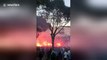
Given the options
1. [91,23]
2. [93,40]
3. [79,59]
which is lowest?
[79,59]

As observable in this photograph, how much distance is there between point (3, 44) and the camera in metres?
2.37

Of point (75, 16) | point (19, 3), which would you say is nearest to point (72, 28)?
point (75, 16)

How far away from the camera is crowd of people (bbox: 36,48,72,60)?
2227 mm

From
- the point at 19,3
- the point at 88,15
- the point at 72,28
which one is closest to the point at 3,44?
the point at 19,3

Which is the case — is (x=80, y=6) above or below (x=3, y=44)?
above

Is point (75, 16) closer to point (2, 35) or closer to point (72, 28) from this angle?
point (72, 28)

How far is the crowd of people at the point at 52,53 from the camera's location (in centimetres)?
223

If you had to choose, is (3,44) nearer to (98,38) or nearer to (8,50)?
(8,50)

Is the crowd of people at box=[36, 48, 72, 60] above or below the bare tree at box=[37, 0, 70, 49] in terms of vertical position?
below

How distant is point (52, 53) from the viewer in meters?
2.22

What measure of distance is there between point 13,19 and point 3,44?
25 cm

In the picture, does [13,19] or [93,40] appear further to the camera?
[13,19]

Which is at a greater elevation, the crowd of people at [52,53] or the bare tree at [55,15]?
the bare tree at [55,15]

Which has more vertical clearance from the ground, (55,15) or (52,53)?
(55,15)
